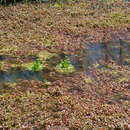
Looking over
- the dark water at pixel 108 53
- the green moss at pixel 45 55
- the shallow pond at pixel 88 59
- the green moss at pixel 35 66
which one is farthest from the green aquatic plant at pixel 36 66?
the dark water at pixel 108 53

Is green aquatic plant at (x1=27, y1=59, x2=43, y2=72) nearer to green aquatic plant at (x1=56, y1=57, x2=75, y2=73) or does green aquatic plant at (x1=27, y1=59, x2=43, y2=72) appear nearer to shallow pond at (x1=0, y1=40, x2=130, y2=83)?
shallow pond at (x1=0, y1=40, x2=130, y2=83)

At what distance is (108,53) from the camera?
53.9 ft

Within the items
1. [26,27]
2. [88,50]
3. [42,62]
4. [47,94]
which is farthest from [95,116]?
[26,27]

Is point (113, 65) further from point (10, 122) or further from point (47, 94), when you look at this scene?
point (10, 122)

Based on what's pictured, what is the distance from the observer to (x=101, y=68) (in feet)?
47.4

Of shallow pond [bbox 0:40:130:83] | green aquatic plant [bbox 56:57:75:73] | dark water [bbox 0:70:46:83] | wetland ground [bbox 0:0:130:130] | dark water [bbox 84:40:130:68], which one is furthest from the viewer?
dark water [bbox 84:40:130:68]

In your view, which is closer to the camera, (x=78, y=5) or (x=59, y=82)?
(x=59, y=82)

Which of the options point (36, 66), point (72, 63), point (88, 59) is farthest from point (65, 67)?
point (88, 59)

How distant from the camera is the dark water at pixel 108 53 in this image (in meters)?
15.3

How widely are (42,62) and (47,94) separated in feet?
10.6

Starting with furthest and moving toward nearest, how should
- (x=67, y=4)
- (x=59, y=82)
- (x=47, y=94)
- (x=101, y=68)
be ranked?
(x=67, y=4) < (x=101, y=68) < (x=59, y=82) < (x=47, y=94)

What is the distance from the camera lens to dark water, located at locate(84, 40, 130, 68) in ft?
50.2

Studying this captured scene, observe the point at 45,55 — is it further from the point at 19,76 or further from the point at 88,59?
the point at 19,76

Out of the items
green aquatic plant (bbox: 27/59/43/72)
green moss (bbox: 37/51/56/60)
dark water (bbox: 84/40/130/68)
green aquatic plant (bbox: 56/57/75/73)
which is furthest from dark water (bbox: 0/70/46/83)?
dark water (bbox: 84/40/130/68)
